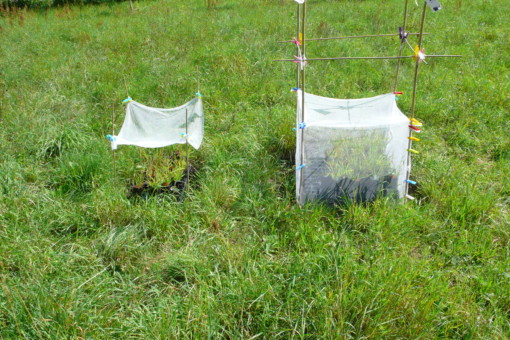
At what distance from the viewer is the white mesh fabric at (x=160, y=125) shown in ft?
10.1

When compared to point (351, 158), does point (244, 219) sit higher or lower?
lower

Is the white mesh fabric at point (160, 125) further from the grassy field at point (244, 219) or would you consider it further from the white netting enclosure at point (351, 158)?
the white netting enclosure at point (351, 158)

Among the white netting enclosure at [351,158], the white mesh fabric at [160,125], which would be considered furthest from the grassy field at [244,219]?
the white mesh fabric at [160,125]

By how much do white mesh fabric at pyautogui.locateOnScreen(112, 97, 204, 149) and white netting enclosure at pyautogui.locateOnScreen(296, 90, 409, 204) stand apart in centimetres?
92

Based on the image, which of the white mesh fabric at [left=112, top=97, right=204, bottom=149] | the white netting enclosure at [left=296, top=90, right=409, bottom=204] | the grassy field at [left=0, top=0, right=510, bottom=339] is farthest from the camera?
the white mesh fabric at [left=112, top=97, right=204, bottom=149]

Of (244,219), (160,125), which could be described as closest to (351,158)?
(244,219)

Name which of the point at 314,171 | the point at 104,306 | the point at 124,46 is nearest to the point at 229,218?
the point at 314,171

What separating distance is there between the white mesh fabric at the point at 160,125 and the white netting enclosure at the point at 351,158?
923mm

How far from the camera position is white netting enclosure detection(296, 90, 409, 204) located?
105 inches

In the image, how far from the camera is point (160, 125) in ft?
10.6

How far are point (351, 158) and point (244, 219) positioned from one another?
87cm

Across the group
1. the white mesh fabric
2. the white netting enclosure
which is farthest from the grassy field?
the white mesh fabric

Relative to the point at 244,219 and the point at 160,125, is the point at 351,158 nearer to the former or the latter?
the point at 244,219

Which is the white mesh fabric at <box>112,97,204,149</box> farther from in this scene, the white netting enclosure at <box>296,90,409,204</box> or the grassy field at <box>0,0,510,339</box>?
the white netting enclosure at <box>296,90,409,204</box>
